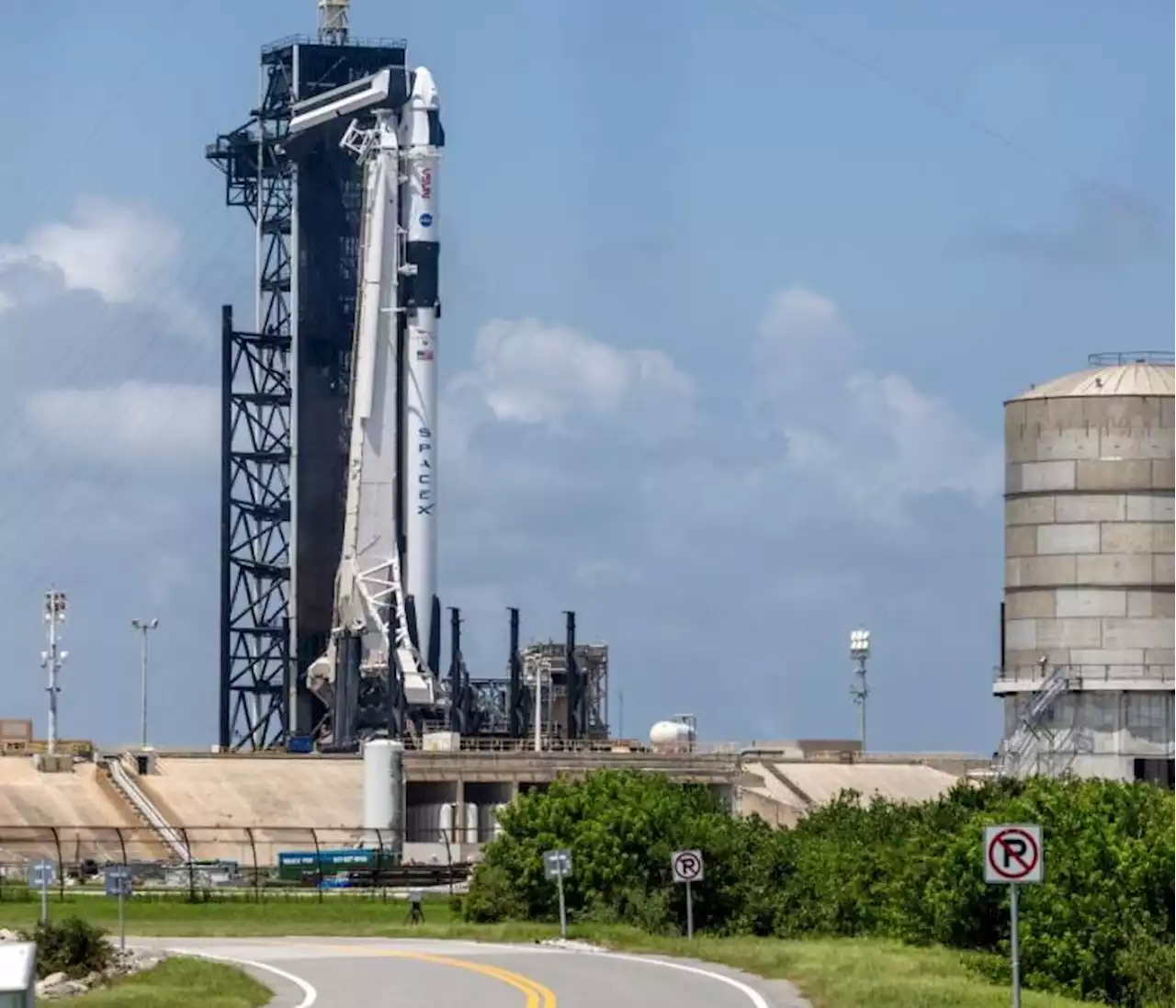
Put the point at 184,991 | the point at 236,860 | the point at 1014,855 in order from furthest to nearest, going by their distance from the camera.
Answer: the point at 236,860, the point at 184,991, the point at 1014,855

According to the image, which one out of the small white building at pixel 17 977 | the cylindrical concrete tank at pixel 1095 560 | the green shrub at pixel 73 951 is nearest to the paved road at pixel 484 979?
the green shrub at pixel 73 951

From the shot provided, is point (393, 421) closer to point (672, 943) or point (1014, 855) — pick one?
point (672, 943)

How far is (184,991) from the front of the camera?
41.2 metres

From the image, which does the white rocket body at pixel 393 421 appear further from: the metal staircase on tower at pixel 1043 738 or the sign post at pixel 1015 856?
the sign post at pixel 1015 856

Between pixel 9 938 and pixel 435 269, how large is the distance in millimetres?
70245

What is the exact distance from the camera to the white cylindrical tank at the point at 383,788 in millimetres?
102812

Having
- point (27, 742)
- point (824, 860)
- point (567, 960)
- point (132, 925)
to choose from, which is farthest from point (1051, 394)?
point (27, 742)

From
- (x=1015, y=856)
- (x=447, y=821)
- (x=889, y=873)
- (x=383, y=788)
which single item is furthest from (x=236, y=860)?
(x=1015, y=856)

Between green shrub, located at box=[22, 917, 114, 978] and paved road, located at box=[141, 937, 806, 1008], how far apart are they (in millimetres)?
2651

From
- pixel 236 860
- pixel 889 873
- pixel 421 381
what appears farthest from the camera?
pixel 421 381

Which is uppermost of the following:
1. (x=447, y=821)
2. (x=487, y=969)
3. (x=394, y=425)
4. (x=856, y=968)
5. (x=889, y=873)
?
(x=394, y=425)

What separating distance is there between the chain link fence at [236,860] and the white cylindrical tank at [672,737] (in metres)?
19.4

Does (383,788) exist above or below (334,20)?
below

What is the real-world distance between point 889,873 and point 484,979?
21.7m
